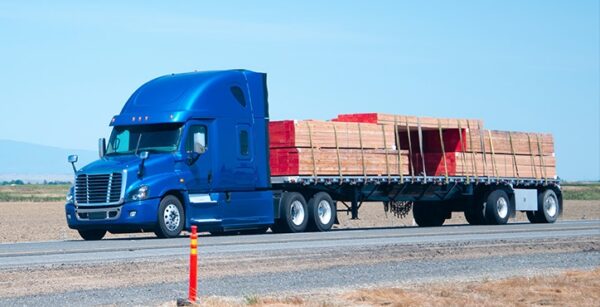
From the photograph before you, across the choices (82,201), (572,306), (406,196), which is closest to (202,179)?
(82,201)

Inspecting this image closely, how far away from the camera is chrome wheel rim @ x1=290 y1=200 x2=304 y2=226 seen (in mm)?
31250

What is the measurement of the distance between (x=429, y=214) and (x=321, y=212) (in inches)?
308

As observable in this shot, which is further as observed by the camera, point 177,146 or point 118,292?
point 177,146

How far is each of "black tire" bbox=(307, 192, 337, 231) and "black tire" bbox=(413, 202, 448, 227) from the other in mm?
7045

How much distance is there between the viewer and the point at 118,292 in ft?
52.9

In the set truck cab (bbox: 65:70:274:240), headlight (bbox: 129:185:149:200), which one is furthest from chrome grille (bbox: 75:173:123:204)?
headlight (bbox: 129:185:149:200)

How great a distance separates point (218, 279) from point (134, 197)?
958 cm

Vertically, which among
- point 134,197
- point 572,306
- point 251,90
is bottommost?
point 572,306

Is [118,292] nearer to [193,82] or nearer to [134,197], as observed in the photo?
[134,197]

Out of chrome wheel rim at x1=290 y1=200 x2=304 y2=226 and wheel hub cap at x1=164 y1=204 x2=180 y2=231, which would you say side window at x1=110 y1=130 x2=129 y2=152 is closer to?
wheel hub cap at x1=164 y1=204 x2=180 y2=231

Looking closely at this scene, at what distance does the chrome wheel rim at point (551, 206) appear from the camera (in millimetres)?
40062

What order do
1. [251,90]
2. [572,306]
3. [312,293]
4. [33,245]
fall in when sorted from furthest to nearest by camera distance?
[251,90]
[33,245]
[312,293]
[572,306]

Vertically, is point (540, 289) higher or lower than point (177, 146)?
lower

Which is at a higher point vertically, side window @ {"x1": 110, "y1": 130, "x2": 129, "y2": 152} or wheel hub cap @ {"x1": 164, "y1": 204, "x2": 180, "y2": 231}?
side window @ {"x1": 110, "y1": 130, "x2": 129, "y2": 152}
